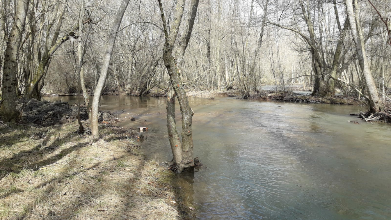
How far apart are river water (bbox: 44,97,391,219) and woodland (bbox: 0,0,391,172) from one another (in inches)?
44.0

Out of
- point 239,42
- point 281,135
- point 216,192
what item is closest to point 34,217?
point 216,192

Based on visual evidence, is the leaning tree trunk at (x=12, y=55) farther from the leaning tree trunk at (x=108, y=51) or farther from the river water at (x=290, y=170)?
the river water at (x=290, y=170)

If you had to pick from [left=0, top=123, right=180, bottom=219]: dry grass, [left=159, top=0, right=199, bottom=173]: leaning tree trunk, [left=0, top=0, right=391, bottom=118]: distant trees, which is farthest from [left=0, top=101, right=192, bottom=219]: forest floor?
[left=0, top=0, right=391, bottom=118]: distant trees

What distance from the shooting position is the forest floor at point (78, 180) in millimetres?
3449

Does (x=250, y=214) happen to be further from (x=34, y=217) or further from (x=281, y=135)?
(x=281, y=135)

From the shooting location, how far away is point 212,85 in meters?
28.6

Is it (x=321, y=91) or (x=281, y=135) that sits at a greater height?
(x=321, y=91)

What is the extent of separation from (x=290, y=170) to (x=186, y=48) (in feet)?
62.1

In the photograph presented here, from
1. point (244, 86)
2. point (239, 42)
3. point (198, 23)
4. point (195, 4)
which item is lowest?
point (244, 86)

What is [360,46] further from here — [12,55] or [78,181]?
[12,55]

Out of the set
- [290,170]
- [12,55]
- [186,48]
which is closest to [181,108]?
[290,170]

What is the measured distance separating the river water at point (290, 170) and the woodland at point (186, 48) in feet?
3.67

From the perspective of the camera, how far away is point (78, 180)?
4301 mm

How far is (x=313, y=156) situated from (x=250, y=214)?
→ 3803 millimetres
